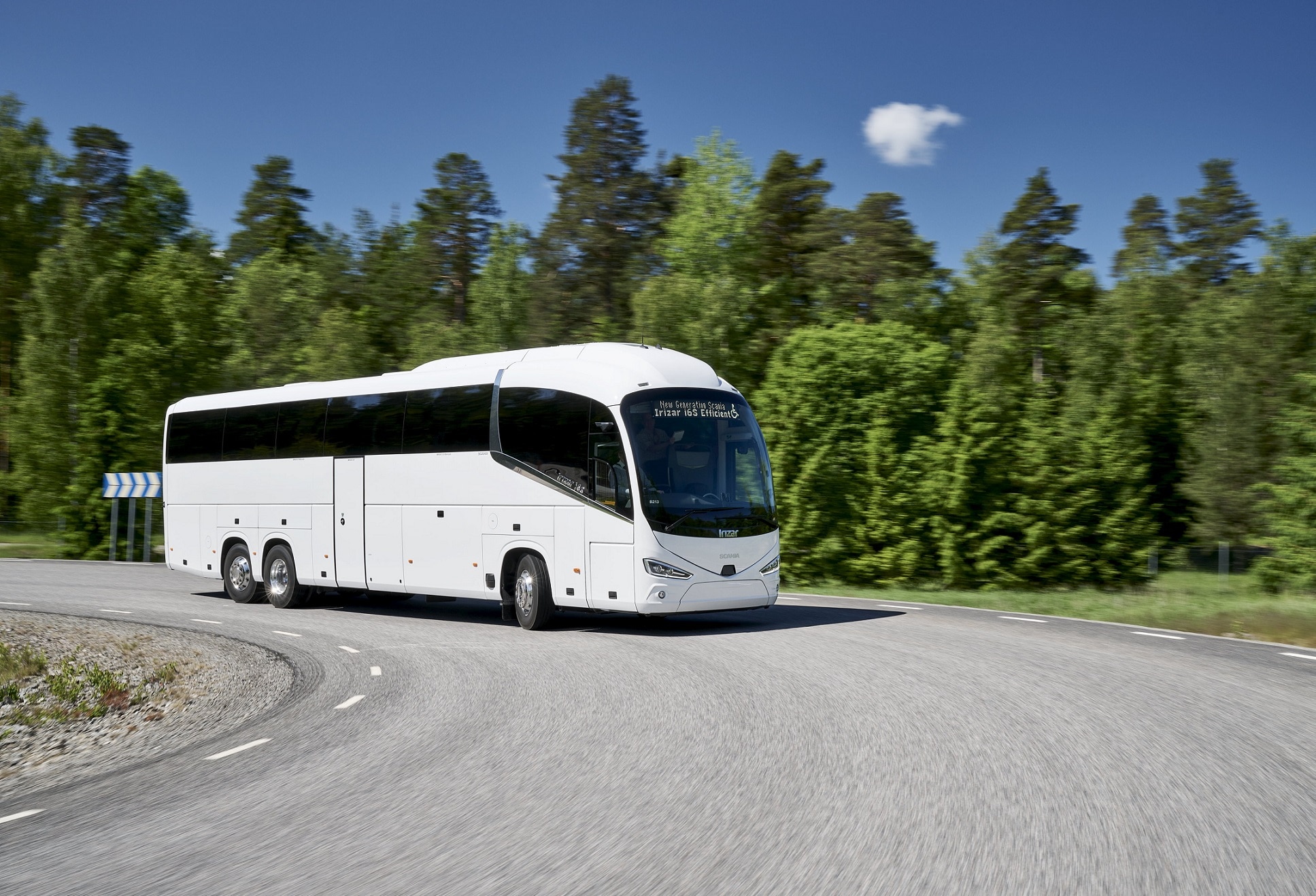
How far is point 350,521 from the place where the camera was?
19047 mm

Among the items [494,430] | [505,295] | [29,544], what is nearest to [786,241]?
[505,295]

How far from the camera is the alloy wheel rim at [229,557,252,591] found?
21.5 meters

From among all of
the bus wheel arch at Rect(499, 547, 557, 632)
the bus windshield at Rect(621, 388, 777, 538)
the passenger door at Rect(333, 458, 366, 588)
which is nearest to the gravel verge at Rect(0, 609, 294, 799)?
the passenger door at Rect(333, 458, 366, 588)

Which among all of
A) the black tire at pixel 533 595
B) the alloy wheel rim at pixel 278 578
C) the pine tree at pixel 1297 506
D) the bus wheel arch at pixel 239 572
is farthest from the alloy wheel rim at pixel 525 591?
the pine tree at pixel 1297 506

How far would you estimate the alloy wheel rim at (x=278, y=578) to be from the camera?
20.5 m

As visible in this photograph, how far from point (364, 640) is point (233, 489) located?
781 cm

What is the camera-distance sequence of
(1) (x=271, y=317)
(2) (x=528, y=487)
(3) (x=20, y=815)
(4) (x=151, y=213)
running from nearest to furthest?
(3) (x=20, y=815), (2) (x=528, y=487), (1) (x=271, y=317), (4) (x=151, y=213)

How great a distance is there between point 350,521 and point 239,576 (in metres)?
3.94

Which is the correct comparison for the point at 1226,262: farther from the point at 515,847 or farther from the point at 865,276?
the point at 515,847

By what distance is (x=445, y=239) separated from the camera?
66.4 m

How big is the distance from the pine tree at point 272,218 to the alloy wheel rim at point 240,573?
60312 millimetres

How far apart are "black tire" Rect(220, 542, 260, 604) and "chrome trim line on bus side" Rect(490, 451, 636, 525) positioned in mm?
7267

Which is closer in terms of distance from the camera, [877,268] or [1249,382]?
[1249,382]

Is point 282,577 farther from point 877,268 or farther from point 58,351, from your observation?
point 58,351
